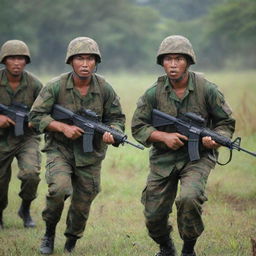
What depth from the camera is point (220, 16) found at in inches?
2616

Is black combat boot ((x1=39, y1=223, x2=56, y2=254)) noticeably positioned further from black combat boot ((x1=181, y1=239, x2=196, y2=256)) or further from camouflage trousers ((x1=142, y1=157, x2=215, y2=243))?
black combat boot ((x1=181, y1=239, x2=196, y2=256))

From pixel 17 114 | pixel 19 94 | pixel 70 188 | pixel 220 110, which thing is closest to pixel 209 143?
pixel 220 110

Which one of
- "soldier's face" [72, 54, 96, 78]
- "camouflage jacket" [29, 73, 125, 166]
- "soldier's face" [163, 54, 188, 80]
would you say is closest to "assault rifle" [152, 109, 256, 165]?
"soldier's face" [163, 54, 188, 80]

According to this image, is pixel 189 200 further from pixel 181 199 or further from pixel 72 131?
pixel 72 131

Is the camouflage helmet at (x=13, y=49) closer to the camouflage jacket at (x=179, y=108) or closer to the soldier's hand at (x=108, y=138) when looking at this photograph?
the soldier's hand at (x=108, y=138)

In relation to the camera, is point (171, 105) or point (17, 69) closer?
point (171, 105)

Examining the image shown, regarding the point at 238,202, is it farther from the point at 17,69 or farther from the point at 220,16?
the point at 220,16

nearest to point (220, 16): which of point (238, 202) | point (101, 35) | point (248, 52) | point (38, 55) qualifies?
point (248, 52)

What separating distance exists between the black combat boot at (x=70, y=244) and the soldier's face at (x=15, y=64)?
7.72 feet

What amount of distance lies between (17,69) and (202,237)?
3059mm

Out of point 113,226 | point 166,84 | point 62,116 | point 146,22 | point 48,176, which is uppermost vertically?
point 146,22

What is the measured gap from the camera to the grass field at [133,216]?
7.91 metres

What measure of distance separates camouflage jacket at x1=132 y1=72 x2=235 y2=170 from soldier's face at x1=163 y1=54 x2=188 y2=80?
0.12 metres

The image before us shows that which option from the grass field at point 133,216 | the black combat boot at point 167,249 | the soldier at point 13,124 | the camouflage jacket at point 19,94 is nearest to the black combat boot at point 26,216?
the grass field at point 133,216
